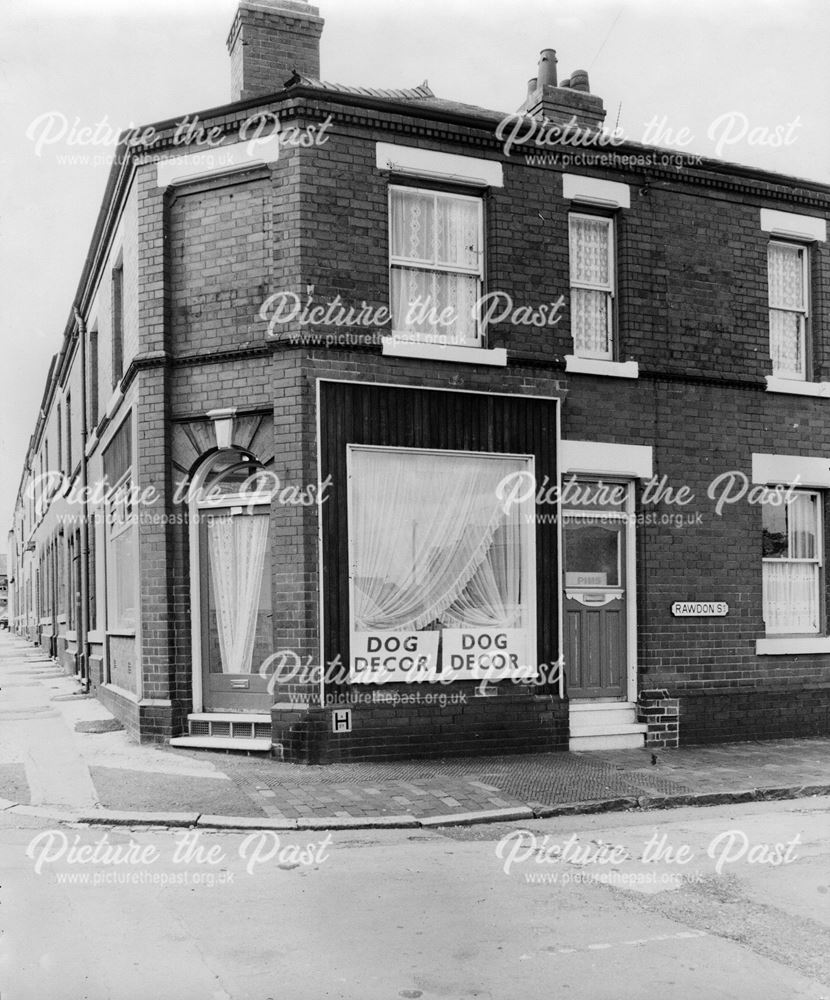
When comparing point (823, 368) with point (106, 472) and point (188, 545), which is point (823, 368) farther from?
point (106, 472)

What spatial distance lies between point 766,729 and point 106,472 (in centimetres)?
1018

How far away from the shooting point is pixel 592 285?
501 inches

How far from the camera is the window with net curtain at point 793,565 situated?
528 inches

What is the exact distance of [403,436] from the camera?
11.4 meters

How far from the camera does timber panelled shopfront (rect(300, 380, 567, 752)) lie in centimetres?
1100

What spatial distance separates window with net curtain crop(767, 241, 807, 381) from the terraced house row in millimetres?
73

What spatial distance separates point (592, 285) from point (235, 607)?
5.75 m

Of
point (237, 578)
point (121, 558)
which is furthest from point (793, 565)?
point (121, 558)

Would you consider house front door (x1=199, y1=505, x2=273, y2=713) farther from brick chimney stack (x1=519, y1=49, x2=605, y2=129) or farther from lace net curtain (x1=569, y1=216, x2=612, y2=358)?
brick chimney stack (x1=519, y1=49, x2=605, y2=129)

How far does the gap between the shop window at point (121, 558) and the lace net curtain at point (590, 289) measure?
5.81 m

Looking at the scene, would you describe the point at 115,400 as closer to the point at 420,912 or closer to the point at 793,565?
the point at 793,565

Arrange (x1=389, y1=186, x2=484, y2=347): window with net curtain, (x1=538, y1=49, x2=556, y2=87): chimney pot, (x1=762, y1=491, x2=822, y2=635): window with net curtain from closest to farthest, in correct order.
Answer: (x1=389, y1=186, x2=484, y2=347): window with net curtain → (x1=762, y1=491, x2=822, y2=635): window with net curtain → (x1=538, y1=49, x2=556, y2=87): chimney pot

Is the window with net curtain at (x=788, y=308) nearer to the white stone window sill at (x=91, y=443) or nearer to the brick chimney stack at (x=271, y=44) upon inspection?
the brick chimney stack at (x=271, y=44)

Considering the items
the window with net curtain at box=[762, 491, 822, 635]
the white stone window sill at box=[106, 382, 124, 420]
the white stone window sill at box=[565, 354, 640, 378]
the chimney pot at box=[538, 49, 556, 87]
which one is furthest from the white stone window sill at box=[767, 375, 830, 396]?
the white stone window sill at box=[106, 382, 124, 420]
